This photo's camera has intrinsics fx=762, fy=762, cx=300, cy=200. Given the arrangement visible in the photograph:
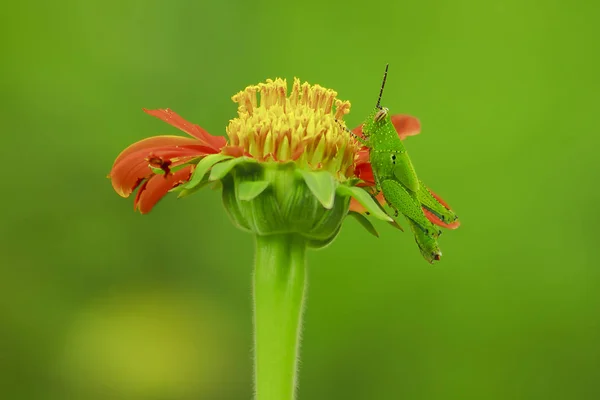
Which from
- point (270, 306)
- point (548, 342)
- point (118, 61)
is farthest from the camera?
point (118, 61)

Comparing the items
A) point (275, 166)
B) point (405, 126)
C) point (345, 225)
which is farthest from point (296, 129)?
point (345, 225)

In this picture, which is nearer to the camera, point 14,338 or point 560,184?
point 14,338

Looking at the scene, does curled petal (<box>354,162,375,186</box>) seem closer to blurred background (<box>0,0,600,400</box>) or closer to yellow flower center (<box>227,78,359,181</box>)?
yellow flower center (<box>227,78,359,181</box>)

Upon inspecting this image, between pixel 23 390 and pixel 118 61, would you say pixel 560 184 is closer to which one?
pixel 118 61

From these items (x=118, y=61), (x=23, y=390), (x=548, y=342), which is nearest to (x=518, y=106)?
(x=548, y=342)

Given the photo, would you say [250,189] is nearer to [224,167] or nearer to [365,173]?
[224,167]

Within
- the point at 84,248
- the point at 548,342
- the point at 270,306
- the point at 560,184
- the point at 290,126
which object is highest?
the point at 560,184
